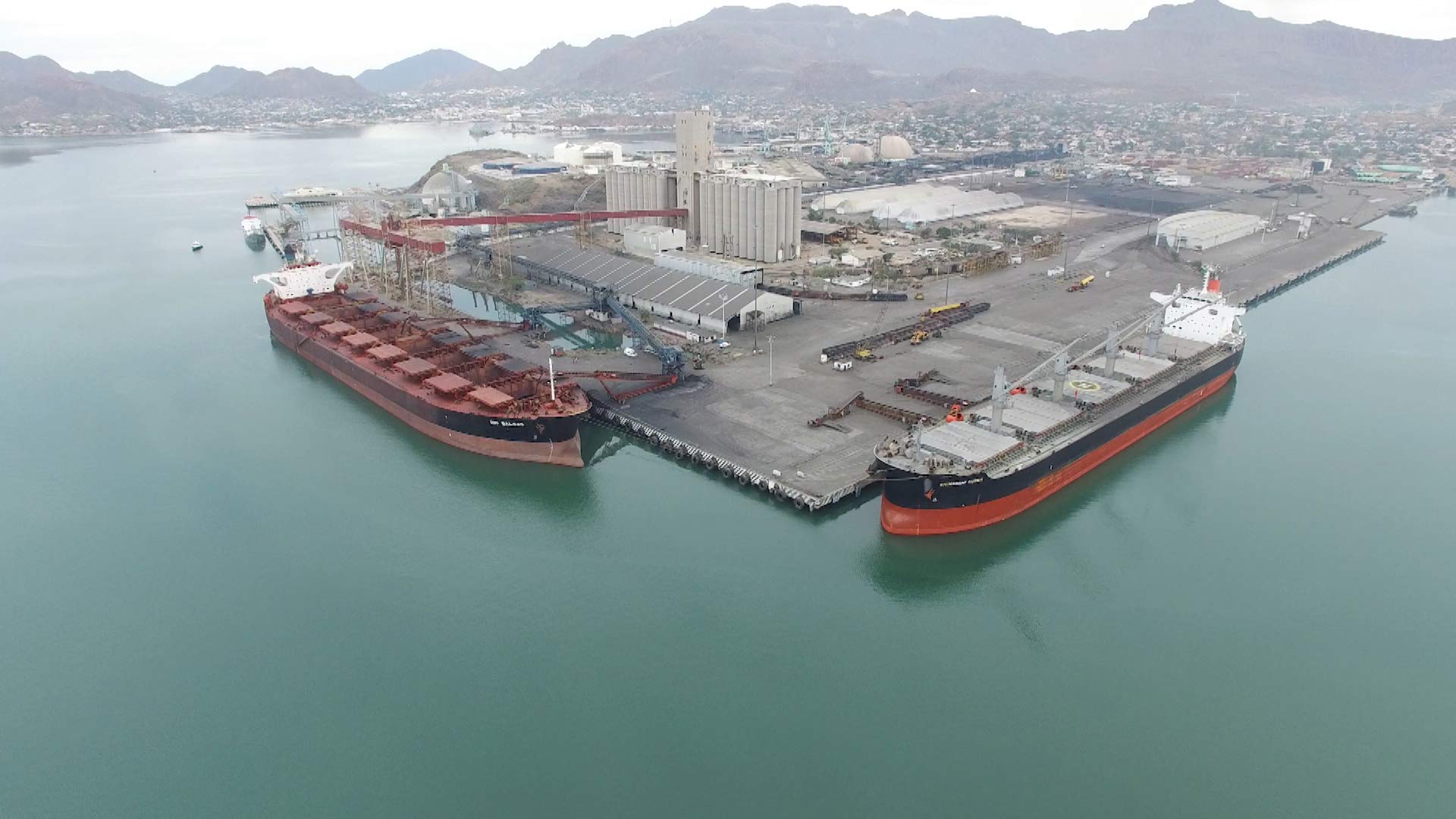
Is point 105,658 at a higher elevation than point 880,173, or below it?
below

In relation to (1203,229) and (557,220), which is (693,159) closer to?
(557,220)

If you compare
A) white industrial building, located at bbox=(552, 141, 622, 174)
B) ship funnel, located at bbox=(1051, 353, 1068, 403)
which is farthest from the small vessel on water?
ship funnel, located at bbox=(1051, 353, 1068, 403)

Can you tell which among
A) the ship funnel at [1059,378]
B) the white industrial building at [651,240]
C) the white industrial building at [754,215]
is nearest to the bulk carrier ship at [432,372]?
the ship funnel at [1059,378]

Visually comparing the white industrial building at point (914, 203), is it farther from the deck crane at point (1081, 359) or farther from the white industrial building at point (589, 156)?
the deck crane at point (1081, 359)

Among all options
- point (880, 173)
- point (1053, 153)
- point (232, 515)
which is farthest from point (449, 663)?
point (1053, 153)

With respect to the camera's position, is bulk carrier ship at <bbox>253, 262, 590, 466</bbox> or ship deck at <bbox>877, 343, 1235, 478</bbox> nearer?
ship deck at <bbox>877, 343, 1235, 478</bbox>

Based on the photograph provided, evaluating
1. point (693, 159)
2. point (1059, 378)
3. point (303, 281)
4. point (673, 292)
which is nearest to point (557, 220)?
point (693, 159)

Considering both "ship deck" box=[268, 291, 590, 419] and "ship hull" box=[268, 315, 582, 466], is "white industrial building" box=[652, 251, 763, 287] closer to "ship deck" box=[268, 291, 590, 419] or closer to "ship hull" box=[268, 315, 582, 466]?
"ship deck" box=[268, 291, 590, 419]

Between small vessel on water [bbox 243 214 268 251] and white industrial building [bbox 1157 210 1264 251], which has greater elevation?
white industrial building [bbox 1157 210 1264 251]

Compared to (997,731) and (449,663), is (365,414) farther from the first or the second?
(997,731)
